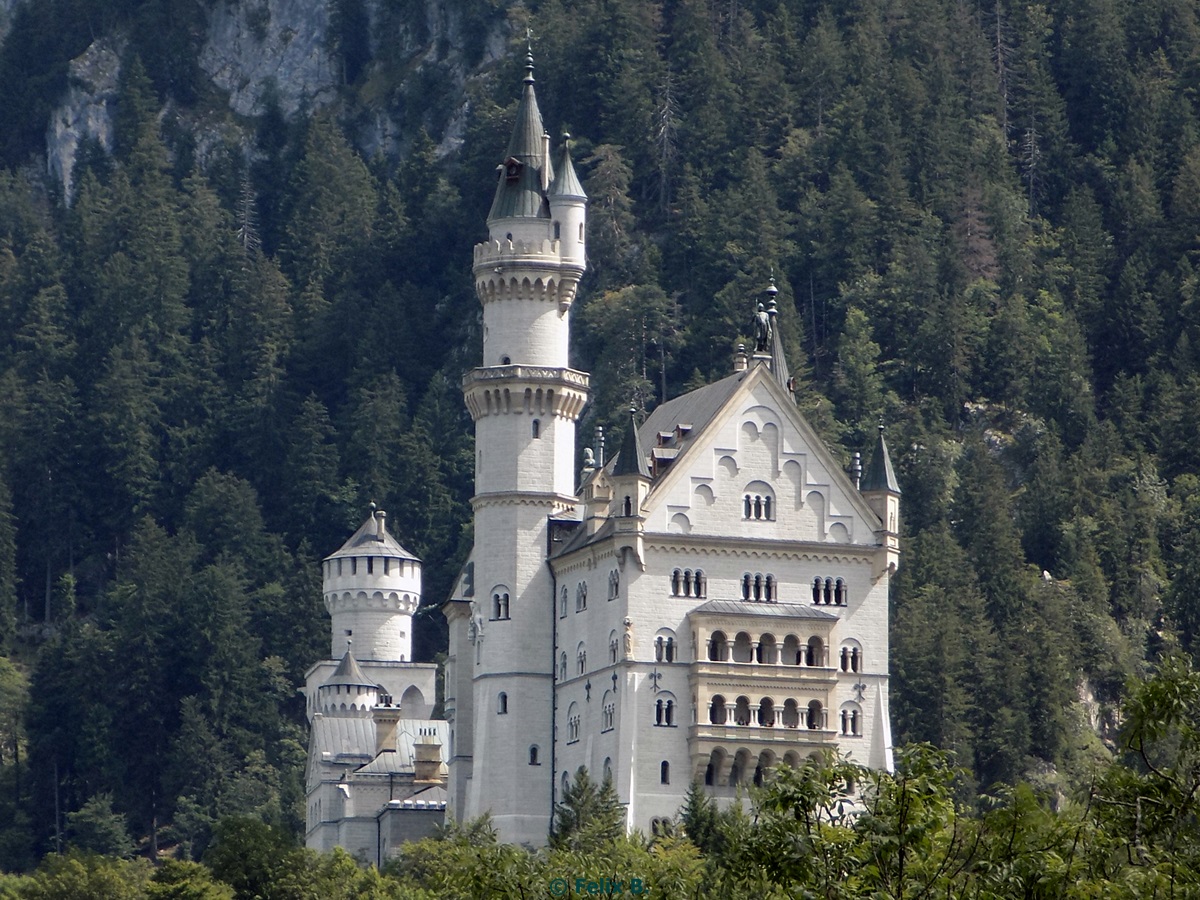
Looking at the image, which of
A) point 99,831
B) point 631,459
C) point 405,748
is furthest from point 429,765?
point 99,831

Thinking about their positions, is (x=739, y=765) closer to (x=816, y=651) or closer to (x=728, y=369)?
(x=816, y=651)

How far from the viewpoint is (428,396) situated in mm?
183500

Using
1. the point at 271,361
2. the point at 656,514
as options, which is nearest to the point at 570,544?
the point at 656,514

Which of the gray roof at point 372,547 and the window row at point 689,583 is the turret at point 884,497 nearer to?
the window row at point 689,583

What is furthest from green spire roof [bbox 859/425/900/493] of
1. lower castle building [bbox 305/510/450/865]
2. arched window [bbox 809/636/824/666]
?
lower castle building [bbox 305/510/450/865]

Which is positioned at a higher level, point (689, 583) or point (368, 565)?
point (368, 565)

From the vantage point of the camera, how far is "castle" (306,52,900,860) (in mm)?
99312

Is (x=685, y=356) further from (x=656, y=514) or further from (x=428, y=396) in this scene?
(x=656, y=514)

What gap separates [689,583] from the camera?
100 meters

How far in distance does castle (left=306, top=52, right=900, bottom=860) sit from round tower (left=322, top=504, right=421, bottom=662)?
23261 mm

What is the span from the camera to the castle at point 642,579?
99.3 meters

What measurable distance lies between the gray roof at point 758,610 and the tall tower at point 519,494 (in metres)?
5.96

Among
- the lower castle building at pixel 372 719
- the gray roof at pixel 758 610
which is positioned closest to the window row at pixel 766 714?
the gray roof at pixel 758 610

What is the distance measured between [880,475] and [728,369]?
57780mm
